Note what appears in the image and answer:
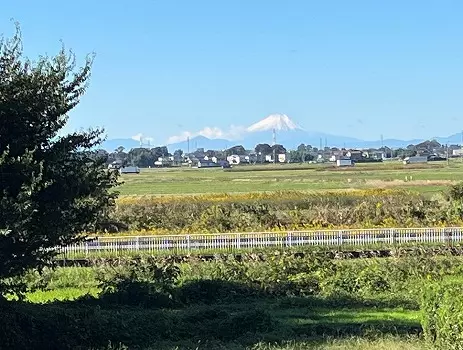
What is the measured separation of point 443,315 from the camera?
11.4m

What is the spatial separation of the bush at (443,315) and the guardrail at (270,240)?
17.5 meters

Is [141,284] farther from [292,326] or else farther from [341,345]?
[341,345]

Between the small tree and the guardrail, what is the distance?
1583cm

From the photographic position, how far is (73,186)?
1377cm

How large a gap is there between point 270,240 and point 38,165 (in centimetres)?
1867

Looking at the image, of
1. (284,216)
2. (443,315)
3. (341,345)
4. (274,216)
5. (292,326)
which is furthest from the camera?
(284,216)

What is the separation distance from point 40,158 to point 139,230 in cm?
2285

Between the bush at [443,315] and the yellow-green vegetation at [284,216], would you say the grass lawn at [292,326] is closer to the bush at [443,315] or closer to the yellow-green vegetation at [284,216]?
the bush at [443,315]

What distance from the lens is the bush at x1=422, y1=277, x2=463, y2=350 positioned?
1085 cm

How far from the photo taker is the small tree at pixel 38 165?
12.9m

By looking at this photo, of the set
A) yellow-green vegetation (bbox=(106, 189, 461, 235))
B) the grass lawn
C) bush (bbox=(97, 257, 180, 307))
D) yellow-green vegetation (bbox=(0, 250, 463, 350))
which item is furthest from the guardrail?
the grass lawn

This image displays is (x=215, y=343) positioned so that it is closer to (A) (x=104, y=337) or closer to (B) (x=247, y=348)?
(B) (x=247, y=348)

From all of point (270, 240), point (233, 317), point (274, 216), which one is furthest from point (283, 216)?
point (233, 317)

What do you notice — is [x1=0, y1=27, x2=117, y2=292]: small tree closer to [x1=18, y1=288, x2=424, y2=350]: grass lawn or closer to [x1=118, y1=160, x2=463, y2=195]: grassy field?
[x1=18, y1=288, x2=424, y2=350]: grass lawn
